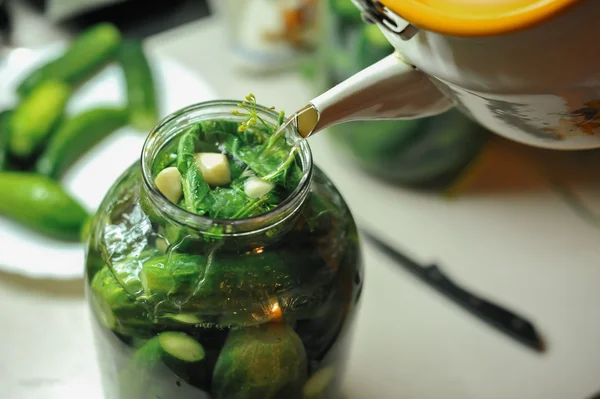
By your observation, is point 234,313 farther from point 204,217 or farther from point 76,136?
point 76,136

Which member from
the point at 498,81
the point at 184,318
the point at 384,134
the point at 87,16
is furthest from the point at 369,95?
the point at 87,16

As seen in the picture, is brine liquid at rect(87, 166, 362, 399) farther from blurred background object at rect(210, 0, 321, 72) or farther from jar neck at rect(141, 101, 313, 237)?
blurred background object at rect(210, 0, 321, 72)

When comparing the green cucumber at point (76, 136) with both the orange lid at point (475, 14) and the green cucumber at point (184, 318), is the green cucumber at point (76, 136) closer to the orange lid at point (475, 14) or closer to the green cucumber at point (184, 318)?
the green cucumber at point (184, 318)

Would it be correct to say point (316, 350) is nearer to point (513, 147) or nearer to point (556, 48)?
point (556, 48)

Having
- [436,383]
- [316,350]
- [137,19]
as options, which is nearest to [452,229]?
[436,383]

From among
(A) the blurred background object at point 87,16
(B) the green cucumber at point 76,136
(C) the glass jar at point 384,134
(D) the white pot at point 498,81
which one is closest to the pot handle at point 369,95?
(D) the white pot at point 498,81

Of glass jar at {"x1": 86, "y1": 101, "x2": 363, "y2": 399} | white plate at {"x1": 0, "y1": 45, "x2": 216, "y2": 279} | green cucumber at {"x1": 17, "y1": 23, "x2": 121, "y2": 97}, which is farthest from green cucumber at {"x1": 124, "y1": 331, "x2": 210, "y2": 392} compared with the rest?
green cucumber at {"x1": 17, "y1": 23, "x2": 121, "y2": 97}
